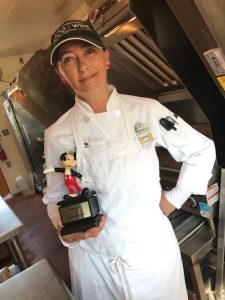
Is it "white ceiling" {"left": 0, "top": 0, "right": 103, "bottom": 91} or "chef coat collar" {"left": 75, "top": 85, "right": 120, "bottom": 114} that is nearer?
"chef coat collar" {"left": 75, "top": 85, "right": 120, "bottom": 114}

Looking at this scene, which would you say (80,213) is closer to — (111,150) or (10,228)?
(111,150)

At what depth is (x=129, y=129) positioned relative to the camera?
1040 millimetres

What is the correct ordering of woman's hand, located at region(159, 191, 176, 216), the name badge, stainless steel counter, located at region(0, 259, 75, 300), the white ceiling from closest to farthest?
1. stainless steel counter, located at region(0, 259, 75, 300)
2. the name badge
3. woman's hand, located at region(159, 191, 176, 216)
4. the white ceiling

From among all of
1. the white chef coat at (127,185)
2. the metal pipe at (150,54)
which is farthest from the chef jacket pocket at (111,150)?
the metal pipe at (150,54)

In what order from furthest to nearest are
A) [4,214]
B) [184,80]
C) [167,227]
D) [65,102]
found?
[65,102] → [4,214] → [184,80] → [167,227]

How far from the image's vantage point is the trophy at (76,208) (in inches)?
36.9

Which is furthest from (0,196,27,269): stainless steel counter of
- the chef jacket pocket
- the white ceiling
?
the white ceiling

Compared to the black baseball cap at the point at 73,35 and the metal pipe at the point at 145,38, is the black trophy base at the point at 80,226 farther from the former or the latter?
the metal pipe at the point at 145,38

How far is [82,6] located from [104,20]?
2046 mm

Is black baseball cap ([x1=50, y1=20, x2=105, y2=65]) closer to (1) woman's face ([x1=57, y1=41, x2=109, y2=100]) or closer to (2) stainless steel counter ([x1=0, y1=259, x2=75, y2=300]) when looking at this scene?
(1) woman's face ([x1=57, y1=41, x2=109, y2=100])

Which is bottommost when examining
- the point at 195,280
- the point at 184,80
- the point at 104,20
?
the point at 195,280

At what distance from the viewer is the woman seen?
0.99 metres

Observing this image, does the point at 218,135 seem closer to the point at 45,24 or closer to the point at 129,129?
the point at 129,129

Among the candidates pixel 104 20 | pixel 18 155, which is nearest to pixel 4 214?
pixel 104 20
